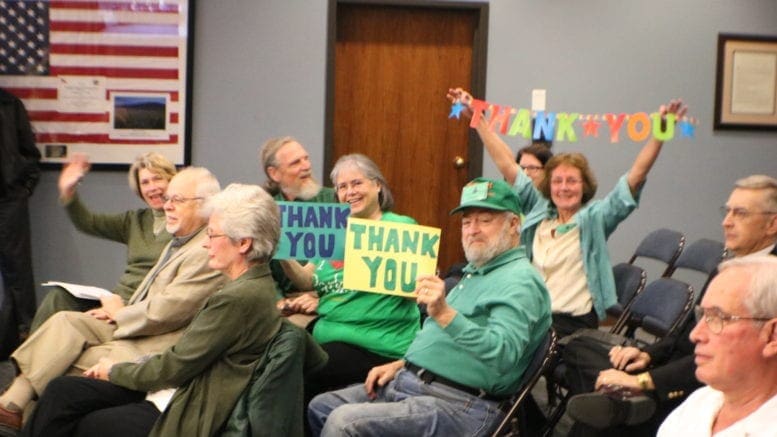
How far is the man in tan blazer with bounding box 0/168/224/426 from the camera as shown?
11.5 feet

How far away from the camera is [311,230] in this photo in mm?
3773

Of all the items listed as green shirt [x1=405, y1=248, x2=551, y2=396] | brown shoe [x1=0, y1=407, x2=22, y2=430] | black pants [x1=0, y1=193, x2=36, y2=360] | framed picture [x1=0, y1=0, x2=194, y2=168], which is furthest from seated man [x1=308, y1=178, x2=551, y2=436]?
framed picture [x1=0, y1=0, x2=194, y2=168]

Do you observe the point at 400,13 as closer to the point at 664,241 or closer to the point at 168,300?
the point at 664,241

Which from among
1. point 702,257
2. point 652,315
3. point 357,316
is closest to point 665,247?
point 702,257

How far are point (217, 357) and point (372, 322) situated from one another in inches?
37.7

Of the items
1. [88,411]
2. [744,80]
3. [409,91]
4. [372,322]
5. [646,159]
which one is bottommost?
[88,411]

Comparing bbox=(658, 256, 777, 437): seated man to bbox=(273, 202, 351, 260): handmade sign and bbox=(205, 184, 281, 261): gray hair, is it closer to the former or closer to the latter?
bbox=(205, 184, 281, 261): gray hair

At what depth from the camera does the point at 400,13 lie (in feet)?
23.2

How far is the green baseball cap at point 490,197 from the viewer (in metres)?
3.19

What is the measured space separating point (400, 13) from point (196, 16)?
1.42 meters

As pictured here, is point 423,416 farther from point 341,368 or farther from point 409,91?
point 409,91

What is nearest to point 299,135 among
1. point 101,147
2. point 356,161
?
point 101,147

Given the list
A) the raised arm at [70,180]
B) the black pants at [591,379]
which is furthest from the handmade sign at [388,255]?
the raised arm at [70,180]

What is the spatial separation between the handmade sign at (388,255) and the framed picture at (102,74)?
371 cm
